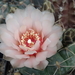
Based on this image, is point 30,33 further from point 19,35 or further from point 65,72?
point 65,72

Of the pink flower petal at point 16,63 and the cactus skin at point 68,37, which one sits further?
the cactus skin at point 68,37

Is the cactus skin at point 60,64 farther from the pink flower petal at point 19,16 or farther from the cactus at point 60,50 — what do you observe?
the pink flower petal at point 19,16

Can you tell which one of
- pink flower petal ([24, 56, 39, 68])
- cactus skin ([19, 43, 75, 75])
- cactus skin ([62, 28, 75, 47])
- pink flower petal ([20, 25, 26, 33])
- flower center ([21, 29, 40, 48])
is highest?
pink flower petal ([20, 25, 26, 33])

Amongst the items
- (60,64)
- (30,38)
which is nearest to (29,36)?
(30,38)

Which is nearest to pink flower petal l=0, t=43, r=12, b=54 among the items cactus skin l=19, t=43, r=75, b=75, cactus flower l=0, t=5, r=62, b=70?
cactus flower l=0, t=5, r=62, b=70

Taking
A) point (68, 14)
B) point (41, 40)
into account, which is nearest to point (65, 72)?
point (41, 40)

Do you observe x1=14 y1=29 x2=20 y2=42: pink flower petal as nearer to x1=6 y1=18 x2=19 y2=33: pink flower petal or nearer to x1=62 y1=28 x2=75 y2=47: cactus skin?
x1=6 y1=18 x2=19 y2=33: pink flower petal

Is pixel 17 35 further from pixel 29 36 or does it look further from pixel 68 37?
pixel 68 37

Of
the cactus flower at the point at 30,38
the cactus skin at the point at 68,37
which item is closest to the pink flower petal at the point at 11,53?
the cactus flower at the point at 30,38
